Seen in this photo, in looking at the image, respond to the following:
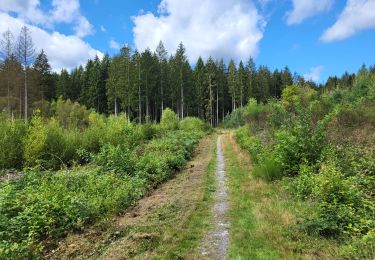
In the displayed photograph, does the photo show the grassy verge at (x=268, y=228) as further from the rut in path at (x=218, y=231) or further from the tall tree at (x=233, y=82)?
the tall tree at (x=233, y=82)

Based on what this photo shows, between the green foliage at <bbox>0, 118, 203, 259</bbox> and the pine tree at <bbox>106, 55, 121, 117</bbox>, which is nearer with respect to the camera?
the green foliage at <bbox>0, 118, 203, 259</bbox>

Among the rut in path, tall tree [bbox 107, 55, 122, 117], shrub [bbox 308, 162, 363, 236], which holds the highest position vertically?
tall tree [bbox 107, 55, 122, 117]

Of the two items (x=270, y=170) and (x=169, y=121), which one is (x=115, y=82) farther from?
(x=270, y=170)

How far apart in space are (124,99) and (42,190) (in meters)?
45.9

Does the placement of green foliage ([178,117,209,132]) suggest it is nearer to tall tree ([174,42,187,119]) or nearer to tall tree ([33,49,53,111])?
tall tree ([174,42,187,119])

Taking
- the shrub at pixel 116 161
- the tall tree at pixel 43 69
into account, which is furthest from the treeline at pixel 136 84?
Answer: the shrub at pixel 116 161

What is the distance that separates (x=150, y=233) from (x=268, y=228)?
7.47 ft

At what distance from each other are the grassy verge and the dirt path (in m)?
0.74

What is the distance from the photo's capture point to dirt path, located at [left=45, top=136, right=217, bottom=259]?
545 cm

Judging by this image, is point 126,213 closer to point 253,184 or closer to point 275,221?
point 275,221

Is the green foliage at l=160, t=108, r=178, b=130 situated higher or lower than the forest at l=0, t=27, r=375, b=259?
higher

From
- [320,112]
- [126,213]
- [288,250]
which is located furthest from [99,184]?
[320,112]

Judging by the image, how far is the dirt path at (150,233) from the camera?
→ 5453mm

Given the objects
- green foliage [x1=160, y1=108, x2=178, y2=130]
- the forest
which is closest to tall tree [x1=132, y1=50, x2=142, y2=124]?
green foliage [x1=160, y1=108, x2=178, y2=130]
